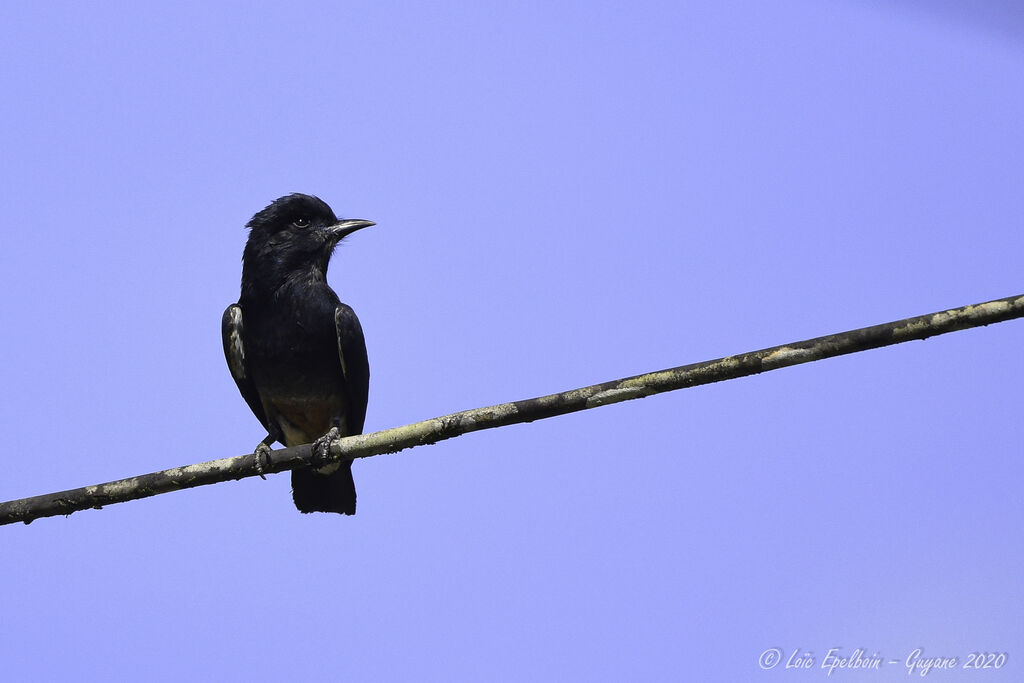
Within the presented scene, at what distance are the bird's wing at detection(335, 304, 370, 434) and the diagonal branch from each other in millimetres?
1539

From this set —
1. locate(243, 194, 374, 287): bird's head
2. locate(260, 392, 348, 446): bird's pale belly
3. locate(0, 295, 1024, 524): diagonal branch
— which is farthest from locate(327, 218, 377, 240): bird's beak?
locate(0, 295, 1024, 524): diagonal branch

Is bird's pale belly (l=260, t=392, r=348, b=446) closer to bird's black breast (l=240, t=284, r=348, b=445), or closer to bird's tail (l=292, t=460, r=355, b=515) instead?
bird's black breast (l=240, t=284, r=348, b=445)

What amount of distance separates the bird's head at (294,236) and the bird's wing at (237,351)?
0.31 m

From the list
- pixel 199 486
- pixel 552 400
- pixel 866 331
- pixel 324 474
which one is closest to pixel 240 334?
pixel 324 474

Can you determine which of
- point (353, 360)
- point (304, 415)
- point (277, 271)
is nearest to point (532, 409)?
point (353, 360)

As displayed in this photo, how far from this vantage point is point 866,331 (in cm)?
317

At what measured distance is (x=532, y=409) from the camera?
370 cm

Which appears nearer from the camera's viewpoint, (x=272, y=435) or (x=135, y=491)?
(x=135, y=491)

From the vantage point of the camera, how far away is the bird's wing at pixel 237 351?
22.0 ft

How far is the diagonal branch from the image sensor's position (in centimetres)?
312

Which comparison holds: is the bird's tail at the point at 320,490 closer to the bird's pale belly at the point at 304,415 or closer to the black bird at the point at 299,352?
the black bird at the point at 299,352

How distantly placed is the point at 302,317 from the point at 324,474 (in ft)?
3.12

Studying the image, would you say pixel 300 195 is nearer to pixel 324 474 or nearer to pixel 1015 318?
pixel 324 474

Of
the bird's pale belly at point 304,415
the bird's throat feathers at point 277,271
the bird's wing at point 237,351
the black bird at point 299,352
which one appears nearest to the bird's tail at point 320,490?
the black bird at point 299,352
